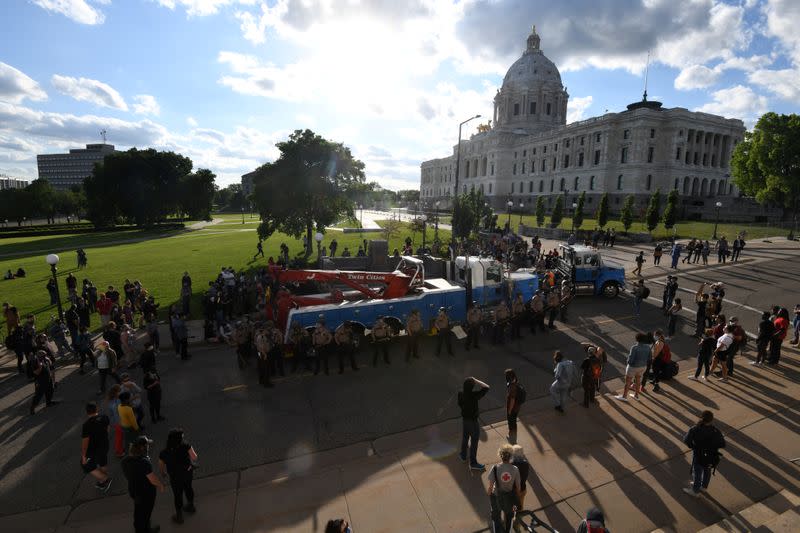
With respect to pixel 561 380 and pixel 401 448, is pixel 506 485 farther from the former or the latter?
pixel 561 380

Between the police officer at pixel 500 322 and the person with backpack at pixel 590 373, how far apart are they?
A: 168 inches

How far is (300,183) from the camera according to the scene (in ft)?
99.7

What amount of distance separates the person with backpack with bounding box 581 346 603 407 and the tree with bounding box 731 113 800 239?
51.7 meters

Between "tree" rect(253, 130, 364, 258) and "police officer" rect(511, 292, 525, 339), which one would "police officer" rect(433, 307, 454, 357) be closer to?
"police officer" rect(511, 292, 525, 339)

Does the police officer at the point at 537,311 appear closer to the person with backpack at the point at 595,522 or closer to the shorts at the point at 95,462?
the person with backpack at the point at 595,522

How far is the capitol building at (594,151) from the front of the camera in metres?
80.7

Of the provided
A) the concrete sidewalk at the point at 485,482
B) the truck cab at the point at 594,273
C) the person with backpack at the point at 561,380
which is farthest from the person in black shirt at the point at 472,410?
the truck cab at the point at 594,273

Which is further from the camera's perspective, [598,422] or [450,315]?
[450,315]

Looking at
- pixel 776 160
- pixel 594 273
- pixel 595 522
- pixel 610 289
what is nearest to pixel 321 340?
pixel 595 522

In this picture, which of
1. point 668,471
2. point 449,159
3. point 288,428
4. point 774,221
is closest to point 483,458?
point 668,471

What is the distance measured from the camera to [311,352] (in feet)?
38.5

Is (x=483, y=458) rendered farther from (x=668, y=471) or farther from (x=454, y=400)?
(x=668, y=471)

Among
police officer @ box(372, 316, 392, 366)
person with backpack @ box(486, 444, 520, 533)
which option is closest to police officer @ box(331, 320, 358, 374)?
police officer @ box(372, 316, 392, 366)

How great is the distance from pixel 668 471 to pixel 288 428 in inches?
289
